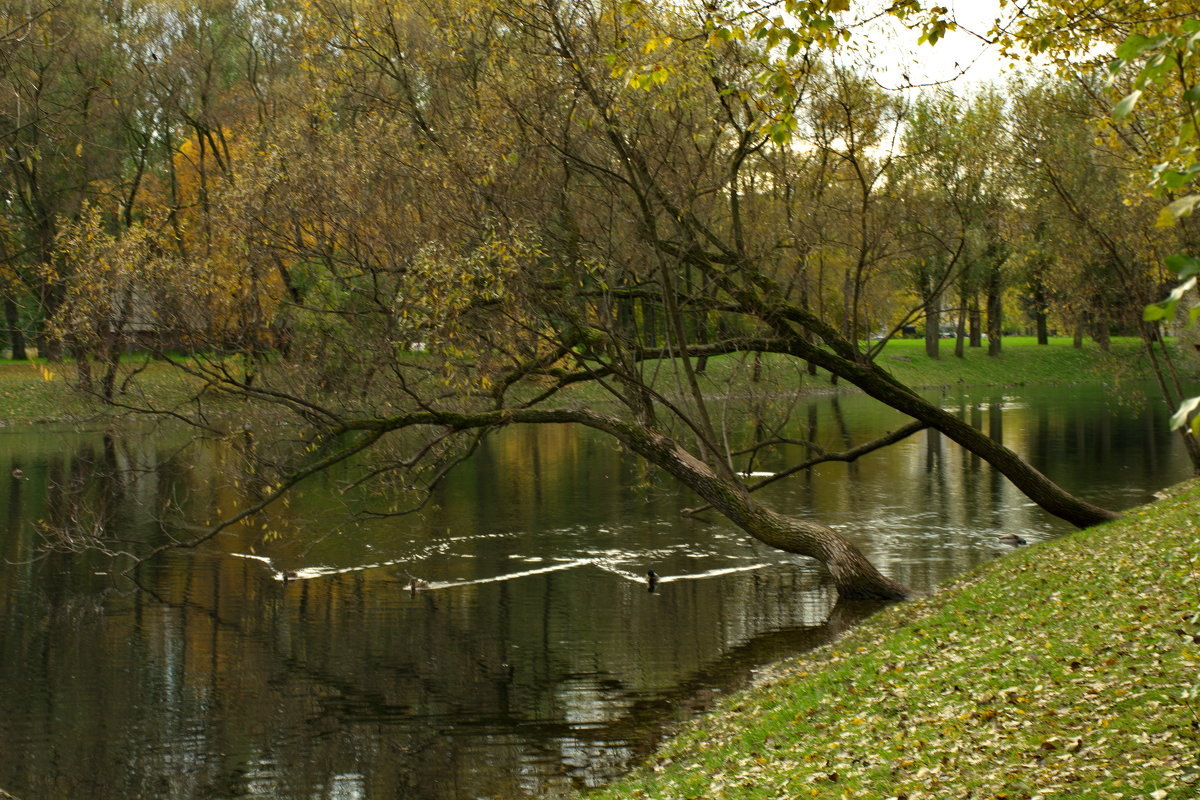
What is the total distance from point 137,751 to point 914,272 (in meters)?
61.5

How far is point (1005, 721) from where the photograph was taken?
32.1 feet

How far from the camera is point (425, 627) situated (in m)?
19.4

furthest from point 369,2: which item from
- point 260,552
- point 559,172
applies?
point 260,552

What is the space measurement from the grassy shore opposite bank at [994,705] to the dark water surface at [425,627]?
185cm

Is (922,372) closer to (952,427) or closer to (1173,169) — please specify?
(952,427)

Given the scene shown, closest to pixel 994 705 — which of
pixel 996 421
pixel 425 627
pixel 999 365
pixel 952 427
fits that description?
pixel 425 627

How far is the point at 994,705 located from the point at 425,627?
1129 centimetres

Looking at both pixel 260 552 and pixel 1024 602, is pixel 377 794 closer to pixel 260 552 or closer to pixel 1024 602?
pixel 1024 602

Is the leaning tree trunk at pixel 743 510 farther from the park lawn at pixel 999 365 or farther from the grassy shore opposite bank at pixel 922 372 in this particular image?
the park lawn at pixel 999 365

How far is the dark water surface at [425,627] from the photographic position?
13.6m

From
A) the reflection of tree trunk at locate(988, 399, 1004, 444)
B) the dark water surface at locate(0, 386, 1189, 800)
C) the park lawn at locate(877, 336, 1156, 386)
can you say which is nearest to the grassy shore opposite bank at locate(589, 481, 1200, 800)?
the dark water surface at locate(0, 386, 1189, 800)

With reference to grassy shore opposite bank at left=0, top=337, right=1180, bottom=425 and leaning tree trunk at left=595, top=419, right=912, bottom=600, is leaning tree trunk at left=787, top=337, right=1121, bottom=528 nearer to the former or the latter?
leaning tree trunk at left=595, top=419, right=912, bottom=600

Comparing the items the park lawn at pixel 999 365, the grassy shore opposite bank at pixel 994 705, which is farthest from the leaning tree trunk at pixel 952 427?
the park lawn at pixel 999 365

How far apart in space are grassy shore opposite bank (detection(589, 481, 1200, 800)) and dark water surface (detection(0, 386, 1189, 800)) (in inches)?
73.0
